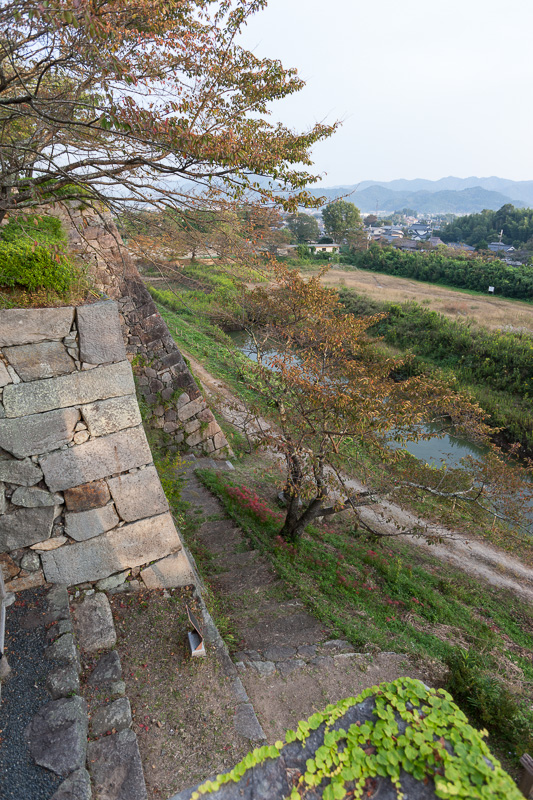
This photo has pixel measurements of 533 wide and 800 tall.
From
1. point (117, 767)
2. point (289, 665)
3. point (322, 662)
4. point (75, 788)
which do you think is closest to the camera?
point (75, 788)

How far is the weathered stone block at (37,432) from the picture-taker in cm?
370

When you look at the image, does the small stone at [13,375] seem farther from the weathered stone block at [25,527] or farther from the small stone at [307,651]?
the small stone at [307,651]

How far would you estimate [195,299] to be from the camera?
26.4m

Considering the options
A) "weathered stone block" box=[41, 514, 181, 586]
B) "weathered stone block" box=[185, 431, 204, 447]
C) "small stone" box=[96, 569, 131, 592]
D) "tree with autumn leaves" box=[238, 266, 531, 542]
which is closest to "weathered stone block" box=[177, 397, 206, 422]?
"weathered stone block" box=[185, 431, 204, 447]

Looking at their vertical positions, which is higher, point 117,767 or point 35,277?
point 35,277

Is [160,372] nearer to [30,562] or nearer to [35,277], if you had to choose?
[35,277]

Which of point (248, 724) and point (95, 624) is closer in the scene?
point (248, 724)

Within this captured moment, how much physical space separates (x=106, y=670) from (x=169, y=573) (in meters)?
1.15

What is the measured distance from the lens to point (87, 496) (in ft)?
13.4

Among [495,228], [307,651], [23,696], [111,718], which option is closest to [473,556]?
[307,651]

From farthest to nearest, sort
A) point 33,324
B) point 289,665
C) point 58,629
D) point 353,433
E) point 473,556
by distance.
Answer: point 473,556
point 353,433
point 289,665
point 58,629
point 33,324

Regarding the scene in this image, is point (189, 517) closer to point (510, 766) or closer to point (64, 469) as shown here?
point (64, 469)

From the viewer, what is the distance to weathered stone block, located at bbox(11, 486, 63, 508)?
387 centimetres

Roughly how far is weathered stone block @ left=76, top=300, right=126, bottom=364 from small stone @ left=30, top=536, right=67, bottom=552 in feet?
5.89
